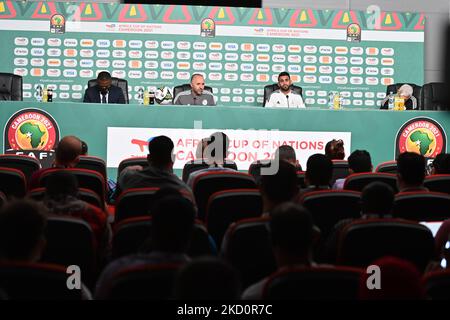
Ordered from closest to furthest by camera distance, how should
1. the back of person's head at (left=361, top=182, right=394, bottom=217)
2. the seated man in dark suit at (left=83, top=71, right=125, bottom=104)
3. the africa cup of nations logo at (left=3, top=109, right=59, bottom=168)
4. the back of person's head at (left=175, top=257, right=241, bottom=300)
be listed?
the back of person's head at (left=175, top=257, right=241, bottom=300) < the back of person's head at (left=361, top=182, right=394, bottom=217) < the africa cup of nations logo at (left=3, top=109, right=59, bottom=168) < the seated man in dark suit at (left=83, top=71, right=125, bottom=104)

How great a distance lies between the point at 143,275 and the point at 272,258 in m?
1.16

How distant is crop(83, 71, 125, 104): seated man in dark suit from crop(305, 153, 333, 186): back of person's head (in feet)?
18.9

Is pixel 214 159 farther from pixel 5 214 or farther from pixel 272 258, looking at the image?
pixel 5 214

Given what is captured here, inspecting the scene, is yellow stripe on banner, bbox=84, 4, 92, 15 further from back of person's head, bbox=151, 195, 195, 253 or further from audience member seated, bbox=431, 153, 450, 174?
back of person's head, bbox=151, 195, 195, 253

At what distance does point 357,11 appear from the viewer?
12.1m

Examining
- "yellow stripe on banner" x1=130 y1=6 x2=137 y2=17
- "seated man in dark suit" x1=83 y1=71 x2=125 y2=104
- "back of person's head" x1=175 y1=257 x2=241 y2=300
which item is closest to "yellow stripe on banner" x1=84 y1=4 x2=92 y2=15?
"yellow stripe on banner" x1=130 y1=6 x2=137 y2=17

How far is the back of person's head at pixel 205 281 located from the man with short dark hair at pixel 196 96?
7.88 m

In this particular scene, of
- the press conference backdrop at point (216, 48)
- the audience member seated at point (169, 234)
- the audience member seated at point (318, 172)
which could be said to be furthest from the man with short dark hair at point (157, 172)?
the press conference backdrop at point (216, 48)

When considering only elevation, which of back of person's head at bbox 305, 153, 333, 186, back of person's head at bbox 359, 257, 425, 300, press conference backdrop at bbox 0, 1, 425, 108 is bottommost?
back of person's head at bbox 359, 257, 425, 300

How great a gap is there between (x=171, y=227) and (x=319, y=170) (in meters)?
2.04

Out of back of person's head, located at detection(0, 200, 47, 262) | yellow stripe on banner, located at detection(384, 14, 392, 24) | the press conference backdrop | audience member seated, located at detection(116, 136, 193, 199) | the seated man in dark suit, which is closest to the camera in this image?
back of person's head, located at detection(0, 200, 47, 262)

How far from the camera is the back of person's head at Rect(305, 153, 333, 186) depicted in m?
4.73

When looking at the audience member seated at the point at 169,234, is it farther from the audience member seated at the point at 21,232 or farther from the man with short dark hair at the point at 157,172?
the man with short dark hair at the point at 157,172

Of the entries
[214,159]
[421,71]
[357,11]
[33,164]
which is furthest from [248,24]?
[33,164]
